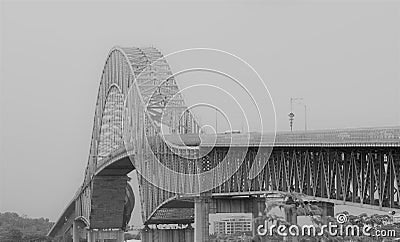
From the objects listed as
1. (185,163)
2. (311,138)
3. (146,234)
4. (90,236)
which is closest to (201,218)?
(185,163)

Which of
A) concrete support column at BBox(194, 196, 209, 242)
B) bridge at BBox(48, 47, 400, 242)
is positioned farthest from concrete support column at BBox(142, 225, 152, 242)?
concrete support column at BBox(194, 196, 209, 242)

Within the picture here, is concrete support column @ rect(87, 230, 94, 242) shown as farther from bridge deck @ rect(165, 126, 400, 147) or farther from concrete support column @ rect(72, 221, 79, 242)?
bridge deck @ rect(165, 126, 400, 147)

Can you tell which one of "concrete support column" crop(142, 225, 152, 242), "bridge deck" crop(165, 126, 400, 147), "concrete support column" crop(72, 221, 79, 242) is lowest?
"concrete support column" crop(72, 221, 79, 242)

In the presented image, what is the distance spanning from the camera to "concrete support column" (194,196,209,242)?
75.6 m

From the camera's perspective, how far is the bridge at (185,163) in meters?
45.1

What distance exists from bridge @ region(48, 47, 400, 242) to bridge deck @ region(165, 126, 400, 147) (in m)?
0.07

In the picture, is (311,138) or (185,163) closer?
(311,138)

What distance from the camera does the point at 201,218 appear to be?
76.1 metres

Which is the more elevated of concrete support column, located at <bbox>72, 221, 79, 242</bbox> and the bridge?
the bridge

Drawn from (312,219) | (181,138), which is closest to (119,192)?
(181,138)

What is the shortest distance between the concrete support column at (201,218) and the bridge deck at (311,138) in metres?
4.19

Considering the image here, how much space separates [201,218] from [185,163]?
4.45 meters

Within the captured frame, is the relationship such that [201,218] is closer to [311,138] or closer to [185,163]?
[185,163]
